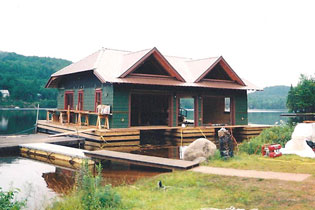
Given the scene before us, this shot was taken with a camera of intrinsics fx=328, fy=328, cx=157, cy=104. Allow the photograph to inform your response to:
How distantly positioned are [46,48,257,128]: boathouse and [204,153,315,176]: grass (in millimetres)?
8317

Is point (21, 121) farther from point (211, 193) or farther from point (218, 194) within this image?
point (218, 194)

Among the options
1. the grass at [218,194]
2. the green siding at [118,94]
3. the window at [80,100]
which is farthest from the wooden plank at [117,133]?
the grass at [218,194]

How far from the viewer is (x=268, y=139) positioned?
14.0m

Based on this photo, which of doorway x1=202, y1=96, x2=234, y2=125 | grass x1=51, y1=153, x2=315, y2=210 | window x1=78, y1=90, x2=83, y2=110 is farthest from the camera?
doorway x1=202, y1=96, x2=234, y2=125

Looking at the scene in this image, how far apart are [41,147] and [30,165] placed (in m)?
1.63

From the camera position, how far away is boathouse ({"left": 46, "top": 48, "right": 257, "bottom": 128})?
1802 cm

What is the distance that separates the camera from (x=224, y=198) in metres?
6.59

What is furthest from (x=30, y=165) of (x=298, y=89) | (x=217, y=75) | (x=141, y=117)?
(x=298, y=89)

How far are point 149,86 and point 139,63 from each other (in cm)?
167

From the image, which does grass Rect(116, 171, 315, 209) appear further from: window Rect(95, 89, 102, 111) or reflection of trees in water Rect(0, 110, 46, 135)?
reflection of trees in water Rect(0, 110, 46, 135)

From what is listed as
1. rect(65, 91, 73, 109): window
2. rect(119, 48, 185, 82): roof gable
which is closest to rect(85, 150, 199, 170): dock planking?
rect(119, 48, 185, 82): roof gable

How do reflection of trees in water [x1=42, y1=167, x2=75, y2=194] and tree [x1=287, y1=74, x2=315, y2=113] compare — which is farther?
tree [x1=287, y1=74, x2=315, y2=113]

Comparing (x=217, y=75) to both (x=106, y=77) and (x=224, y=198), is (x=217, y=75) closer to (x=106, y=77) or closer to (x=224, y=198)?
(x=106, y=77)

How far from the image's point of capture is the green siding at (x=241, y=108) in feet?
75.3
